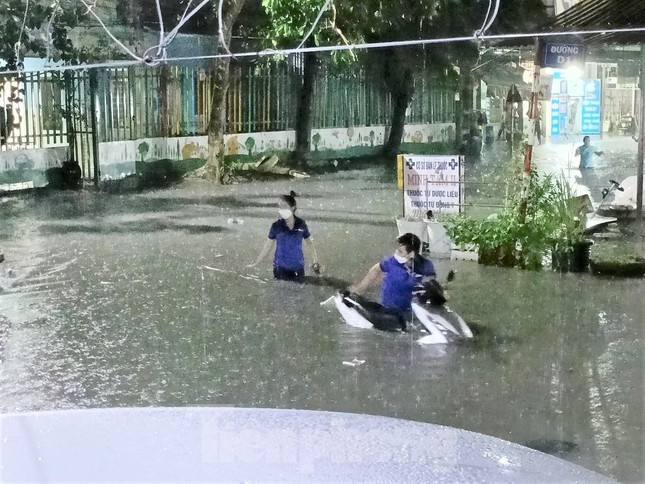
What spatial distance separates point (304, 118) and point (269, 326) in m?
0.99

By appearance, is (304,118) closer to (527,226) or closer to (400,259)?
(400,259)

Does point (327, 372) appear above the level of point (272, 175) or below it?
below

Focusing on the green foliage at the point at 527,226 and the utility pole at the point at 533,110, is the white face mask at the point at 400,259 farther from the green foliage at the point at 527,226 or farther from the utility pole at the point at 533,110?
the utility pole at the point at 533,110

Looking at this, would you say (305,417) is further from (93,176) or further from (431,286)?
(93,176)

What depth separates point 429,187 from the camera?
402cm

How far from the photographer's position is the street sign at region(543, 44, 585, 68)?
12.2 feet

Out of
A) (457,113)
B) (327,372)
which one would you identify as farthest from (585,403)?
(457,113)

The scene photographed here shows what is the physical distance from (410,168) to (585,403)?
1272 millimetres

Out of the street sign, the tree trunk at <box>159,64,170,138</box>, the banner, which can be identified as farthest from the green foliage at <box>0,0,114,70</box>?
the street sign

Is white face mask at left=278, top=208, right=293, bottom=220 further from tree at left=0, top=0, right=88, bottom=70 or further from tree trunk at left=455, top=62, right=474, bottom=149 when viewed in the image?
tree at left=0, top=0, right=88, bottom=70

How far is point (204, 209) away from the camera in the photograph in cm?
422

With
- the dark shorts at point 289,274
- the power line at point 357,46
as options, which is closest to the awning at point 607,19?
the power line at point 357,46

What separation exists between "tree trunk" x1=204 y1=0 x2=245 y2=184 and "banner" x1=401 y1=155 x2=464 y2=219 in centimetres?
86

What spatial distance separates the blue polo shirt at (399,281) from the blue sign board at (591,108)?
0.93 m
